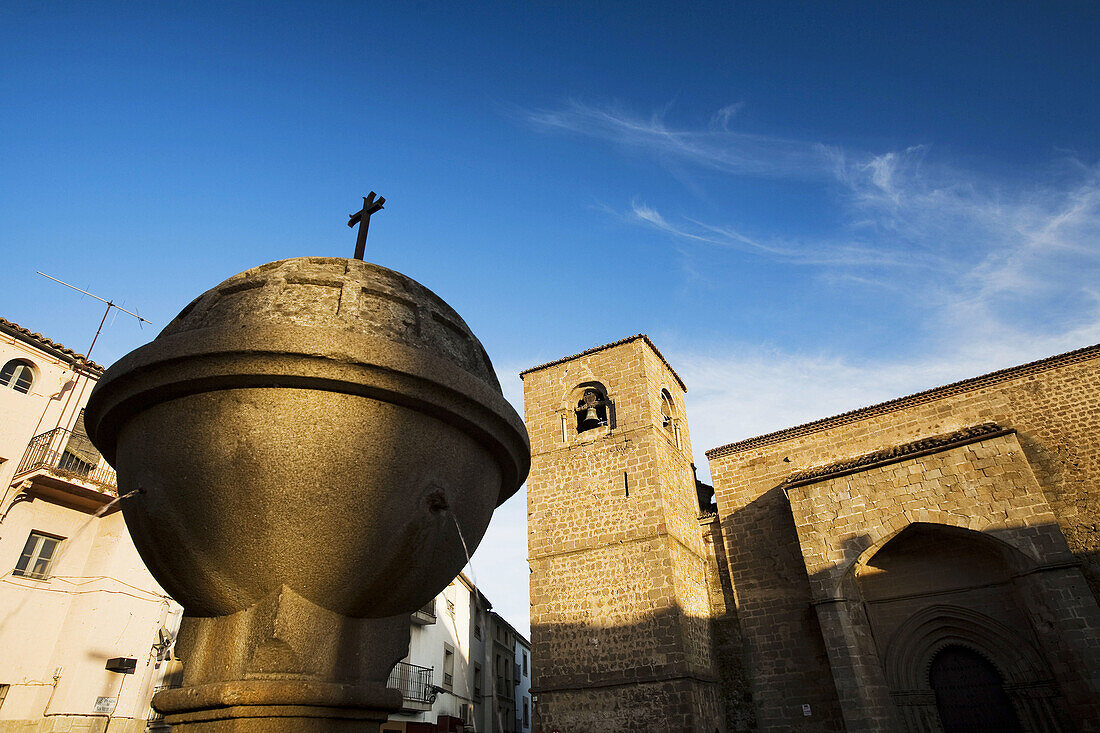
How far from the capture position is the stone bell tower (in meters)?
11.8

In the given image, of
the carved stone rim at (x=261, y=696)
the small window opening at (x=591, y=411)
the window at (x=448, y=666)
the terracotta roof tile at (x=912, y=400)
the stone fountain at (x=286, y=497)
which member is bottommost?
the carved stone rim at (x=261, y=696)

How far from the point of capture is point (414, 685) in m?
17.4

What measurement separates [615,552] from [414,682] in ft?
26.6

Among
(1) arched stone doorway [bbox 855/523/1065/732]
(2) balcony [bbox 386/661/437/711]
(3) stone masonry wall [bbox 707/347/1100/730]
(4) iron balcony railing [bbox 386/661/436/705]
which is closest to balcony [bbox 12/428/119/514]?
(2) balcony [bbox 386/661/437/711]

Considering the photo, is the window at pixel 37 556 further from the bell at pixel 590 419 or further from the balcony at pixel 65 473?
the bell at pixel 590 419

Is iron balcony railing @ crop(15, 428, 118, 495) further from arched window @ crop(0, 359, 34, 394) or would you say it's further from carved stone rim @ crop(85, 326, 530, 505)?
carved stone rim @ crop(85, 326, 530, 505)

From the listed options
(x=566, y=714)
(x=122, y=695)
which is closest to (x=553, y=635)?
(x=566, y=714)

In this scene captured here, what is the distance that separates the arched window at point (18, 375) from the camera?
12.0 meters

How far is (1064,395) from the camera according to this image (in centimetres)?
1188

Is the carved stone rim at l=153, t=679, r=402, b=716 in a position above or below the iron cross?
below

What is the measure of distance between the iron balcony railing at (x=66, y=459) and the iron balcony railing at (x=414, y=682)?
8645mm

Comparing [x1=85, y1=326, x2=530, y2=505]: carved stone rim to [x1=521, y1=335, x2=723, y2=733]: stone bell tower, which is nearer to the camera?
[x1=85, y1=326, x2=530, y2=505]: carved stone rim

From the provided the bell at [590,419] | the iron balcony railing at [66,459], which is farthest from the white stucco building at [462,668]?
the iron balcony railing at [66,459]

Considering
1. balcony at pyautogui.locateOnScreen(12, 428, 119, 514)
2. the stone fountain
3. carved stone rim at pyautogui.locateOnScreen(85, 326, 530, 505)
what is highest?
balcony at pyautogui.locateOnScreen(12, 428, 119, 514)
